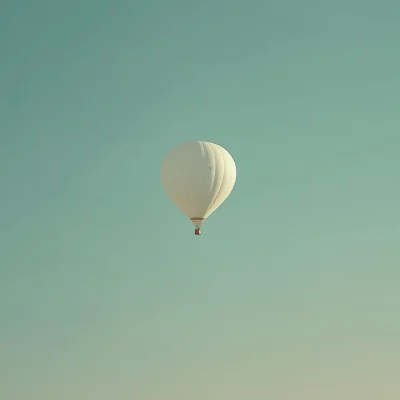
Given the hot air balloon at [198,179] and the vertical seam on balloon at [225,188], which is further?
the vertical seam on balloon at [225,188]

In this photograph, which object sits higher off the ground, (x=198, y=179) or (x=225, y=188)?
(x=225, y=188)

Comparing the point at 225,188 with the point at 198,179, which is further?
the point at 225,188

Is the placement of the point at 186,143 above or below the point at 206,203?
above

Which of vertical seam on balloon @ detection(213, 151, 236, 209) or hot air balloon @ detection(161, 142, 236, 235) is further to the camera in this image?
vertical seam on balloon @ detection(213, 151, 236, 209)
